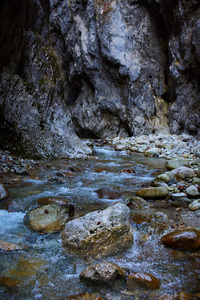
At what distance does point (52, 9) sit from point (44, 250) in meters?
29.5

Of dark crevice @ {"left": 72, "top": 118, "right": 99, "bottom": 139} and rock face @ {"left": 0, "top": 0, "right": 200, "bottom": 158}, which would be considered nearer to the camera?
rock face @ {"left": 0, "top": 0, "right": 200, "bottom": 158}

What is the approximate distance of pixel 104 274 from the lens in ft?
7.32

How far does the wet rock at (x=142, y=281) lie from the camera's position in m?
2.20

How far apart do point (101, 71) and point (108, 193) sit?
822 inches

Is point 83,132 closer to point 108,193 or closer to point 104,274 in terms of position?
point 108,193

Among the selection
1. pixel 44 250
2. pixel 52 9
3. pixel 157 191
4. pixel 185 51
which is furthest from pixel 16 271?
pixel 52 9

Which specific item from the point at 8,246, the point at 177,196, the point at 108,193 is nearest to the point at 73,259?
the point at 8,246

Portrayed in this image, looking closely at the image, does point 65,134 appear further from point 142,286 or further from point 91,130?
point 91,130

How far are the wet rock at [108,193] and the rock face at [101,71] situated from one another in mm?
4286

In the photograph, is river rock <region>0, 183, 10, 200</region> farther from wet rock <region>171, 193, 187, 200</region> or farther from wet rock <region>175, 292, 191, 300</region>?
wet rock <region>175, 292, 191, 300</region>

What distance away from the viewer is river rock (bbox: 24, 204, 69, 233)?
3.36 m

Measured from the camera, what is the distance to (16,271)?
7.82 feet

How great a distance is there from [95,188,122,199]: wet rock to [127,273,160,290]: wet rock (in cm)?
258

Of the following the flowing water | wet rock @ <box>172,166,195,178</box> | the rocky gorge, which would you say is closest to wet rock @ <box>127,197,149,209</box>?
the rocky gorge
